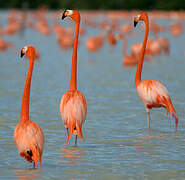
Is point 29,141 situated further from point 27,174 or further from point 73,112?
point 73,112

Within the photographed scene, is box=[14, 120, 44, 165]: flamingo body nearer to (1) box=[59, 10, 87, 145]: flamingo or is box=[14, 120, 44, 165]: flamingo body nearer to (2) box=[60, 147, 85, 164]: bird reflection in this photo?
(2) box=[60, 147, 85, 164]: bird reflection

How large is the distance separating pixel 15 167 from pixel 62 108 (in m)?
1.02

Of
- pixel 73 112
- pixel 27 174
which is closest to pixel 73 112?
pixel 73 112

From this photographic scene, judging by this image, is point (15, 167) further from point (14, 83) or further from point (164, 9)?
point (164, 9)

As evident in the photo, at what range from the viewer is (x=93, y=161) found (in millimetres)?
5473

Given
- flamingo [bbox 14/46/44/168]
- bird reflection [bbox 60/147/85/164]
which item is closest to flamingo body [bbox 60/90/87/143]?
bird reflection [bbox 60/147/85/164]

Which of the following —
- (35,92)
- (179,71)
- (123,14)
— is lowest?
(35,92)

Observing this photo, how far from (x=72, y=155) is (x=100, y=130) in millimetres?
1290

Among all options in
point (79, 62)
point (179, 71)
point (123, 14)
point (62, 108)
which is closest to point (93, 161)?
point (62, 108)

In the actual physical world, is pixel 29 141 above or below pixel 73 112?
below

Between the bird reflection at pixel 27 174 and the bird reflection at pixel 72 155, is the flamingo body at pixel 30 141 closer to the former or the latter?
the bird reflection at pixel 27 174

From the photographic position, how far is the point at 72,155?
18.7 feet

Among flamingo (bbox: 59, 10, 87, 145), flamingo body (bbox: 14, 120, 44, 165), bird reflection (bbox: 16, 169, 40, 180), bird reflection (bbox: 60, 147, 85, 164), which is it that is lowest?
bird reflection (bbox: 16, 169, 40, 180)

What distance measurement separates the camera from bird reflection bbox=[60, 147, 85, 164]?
5496 mm
